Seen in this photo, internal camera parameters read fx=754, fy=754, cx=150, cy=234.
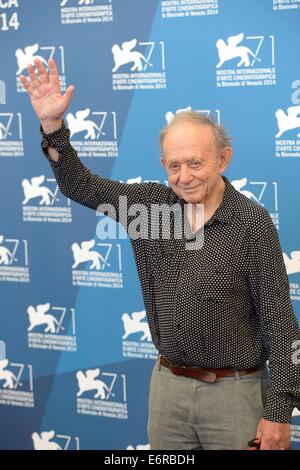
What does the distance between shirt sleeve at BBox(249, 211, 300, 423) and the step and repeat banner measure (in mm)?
917

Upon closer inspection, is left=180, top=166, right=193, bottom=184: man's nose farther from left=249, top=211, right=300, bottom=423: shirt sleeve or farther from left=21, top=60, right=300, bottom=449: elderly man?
left=249, top=211, right=300, bottom=423: shirt sleeve

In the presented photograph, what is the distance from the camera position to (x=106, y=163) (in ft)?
10.6

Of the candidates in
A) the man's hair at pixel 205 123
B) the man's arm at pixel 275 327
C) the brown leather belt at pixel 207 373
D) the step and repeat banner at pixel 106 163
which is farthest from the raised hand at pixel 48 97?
the step and repeat banner at pixel 106 163

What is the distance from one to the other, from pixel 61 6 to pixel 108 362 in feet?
5.13

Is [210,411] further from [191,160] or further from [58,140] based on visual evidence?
[58,140]

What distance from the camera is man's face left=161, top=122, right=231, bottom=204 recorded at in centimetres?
208

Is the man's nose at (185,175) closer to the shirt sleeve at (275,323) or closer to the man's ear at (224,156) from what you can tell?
the man's ear at (224,156)

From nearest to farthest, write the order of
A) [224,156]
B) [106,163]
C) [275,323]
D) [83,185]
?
[275,323], [224,156], [83,185], [106,163]

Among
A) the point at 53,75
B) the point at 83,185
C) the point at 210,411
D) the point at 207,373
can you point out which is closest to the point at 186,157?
the point at 83,185

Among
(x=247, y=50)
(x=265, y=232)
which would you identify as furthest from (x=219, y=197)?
(x=247, y=50)

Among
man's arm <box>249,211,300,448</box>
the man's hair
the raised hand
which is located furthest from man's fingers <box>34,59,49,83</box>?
man's arm <box>249,211,300,448</box>

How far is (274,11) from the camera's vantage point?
9.23 ft

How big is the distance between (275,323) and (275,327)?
11mm

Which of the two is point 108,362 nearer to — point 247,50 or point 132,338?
point 132,338
